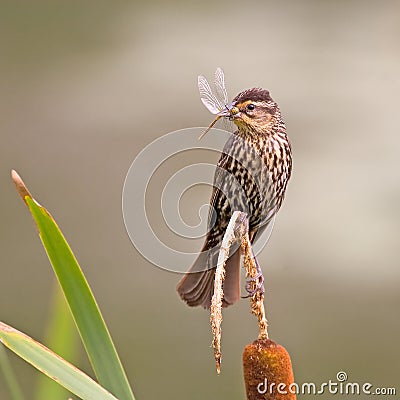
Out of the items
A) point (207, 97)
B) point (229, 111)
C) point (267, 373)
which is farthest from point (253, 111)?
point (267, 373)

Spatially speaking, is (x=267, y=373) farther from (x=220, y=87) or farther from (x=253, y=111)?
(x=253, y=111)

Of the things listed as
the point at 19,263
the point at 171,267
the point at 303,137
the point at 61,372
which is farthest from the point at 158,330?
the point at 61,372

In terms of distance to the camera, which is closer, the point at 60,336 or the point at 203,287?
the point at 60,336

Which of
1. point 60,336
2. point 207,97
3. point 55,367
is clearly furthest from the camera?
point 207,97

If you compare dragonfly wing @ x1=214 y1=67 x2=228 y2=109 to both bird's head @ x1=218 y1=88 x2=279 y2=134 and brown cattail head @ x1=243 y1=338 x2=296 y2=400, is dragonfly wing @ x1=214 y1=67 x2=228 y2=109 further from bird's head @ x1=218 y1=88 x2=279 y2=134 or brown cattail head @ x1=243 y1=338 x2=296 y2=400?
brown cattail head @ x1=243 y1=338 x2=296 y2=400

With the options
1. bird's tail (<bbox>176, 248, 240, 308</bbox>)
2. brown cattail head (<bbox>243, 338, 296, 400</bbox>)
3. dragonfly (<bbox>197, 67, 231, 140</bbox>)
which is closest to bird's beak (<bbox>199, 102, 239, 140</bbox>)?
dragonfly (<bbox>197, 67, 231, 140</bbox>)

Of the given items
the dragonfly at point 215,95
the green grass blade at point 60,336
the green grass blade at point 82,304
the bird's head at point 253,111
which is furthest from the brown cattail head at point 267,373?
the bird's head at point 253,111

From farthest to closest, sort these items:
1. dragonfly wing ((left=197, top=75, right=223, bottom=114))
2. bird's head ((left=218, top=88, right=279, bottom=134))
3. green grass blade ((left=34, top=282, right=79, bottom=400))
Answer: bird's head ((left=218, top=88, right=279, bottom=134)) → dragonfly wing ((left=197, top=75, right=223, bottom=114)) → green grass blade ((left=34, top=282, right=79, bottom=400))
